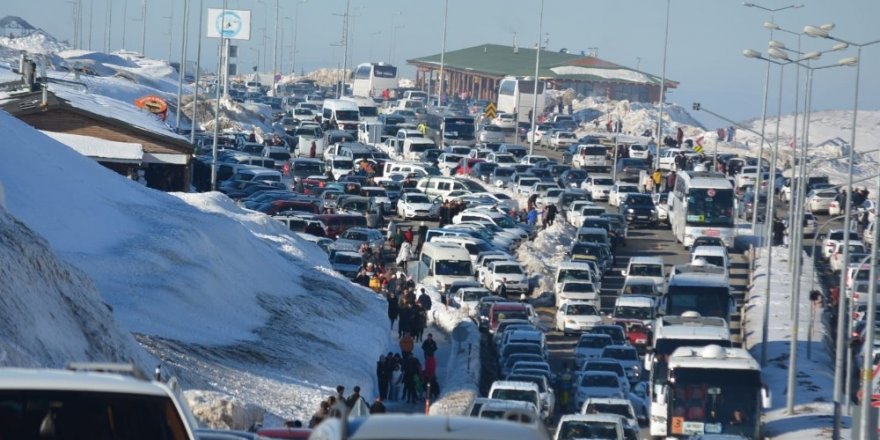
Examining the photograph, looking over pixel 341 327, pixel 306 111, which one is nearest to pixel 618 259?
pixel 341 327

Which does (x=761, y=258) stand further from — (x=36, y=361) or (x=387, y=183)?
(x=36, y=361)

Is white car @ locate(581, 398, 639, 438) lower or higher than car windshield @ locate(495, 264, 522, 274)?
lower

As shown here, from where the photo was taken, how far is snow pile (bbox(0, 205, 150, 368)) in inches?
784

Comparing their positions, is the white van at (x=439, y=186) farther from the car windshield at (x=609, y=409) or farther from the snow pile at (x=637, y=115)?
the snow pile at (x=637, y=115)

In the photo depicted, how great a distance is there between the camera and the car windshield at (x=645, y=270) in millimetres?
50875

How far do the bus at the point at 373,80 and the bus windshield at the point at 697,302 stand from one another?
10723 cm

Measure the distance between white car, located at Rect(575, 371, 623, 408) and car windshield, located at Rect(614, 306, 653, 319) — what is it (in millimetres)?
9739

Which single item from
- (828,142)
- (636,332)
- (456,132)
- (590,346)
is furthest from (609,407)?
(828,142)

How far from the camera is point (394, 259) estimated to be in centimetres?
5578

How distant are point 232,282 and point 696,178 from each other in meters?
26.7

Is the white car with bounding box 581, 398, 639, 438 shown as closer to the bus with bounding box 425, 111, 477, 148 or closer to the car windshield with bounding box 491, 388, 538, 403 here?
the car windshield with bounding box 491, 388, 538, 403

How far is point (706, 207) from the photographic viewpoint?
57.6m

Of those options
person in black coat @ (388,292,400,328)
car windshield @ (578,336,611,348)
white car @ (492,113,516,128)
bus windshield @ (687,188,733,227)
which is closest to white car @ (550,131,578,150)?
white car @ (492,113,516,128)

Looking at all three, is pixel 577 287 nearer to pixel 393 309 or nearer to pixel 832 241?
pixel 393 309
